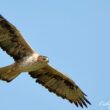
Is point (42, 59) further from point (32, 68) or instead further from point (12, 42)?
point (12, 42)

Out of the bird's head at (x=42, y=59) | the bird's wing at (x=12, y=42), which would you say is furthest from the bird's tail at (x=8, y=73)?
the bird's head at (x=42, y=59)

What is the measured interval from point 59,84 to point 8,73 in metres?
2.15

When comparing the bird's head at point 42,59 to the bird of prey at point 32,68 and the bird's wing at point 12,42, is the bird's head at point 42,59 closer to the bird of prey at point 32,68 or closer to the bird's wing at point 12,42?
the bird of prey at point 32,68

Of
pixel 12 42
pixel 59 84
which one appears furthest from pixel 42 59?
pixel 59 84

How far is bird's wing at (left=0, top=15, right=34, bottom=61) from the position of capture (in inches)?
479

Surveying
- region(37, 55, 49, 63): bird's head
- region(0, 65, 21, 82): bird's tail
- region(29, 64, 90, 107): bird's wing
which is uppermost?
region(29, 64, 90, 107): bird's wing

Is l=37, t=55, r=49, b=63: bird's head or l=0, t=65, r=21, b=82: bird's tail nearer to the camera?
l=37, t=55, r=49, b=63: bird's head

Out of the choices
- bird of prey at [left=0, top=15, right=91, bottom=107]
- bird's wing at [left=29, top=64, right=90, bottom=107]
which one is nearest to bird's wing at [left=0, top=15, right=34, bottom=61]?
bird of prey at [left=0, top=15, right=91, bottom=107]

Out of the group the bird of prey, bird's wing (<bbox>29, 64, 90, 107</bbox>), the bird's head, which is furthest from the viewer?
bird's wing (<bbox>29, 64, 90, 107</bbox>)

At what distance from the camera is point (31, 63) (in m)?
12.2

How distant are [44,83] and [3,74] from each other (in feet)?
5.61

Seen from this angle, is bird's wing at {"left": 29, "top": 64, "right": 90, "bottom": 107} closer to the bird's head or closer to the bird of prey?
the bird of prey

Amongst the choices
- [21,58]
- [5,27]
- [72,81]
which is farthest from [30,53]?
[72,81]

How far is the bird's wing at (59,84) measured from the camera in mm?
13531
